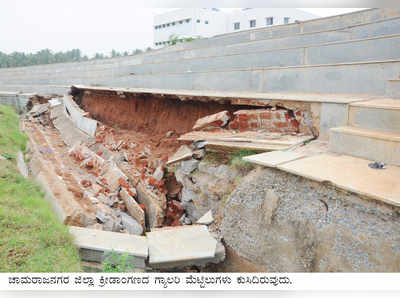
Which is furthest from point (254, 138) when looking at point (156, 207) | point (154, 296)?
point (154, 296)

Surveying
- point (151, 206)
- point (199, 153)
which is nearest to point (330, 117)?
point (199, 153)

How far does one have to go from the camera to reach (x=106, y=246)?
3.12 meters

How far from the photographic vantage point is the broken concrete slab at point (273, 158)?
3141 mm

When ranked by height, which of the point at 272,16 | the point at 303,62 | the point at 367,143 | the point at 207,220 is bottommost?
the point at 207,220

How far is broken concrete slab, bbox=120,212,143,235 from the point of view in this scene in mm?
4469

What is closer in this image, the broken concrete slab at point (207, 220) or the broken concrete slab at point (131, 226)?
the broken concrete slab at point (207, 220)

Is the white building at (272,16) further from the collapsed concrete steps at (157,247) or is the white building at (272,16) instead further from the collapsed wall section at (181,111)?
the collapsed concrete steps at (157,247)

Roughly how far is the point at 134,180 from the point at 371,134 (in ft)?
13.5

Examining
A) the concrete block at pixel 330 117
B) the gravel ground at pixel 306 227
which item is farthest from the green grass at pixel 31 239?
the concrete block at pixel 330 117

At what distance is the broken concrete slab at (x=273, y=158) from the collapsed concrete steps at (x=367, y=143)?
469 millimetres

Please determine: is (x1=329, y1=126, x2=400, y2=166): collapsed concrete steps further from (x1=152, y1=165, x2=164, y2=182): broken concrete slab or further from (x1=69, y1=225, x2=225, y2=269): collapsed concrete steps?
(x1=152, y1=165, x2=164, y2=182): broken concrete slab

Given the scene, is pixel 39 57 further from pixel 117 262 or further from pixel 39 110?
pixel 117 262

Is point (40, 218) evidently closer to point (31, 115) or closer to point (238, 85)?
point (238, 85)

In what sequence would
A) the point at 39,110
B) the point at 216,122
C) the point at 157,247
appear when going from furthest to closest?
the point at 39,110 → the point at 216,122 → the point at 157,247
